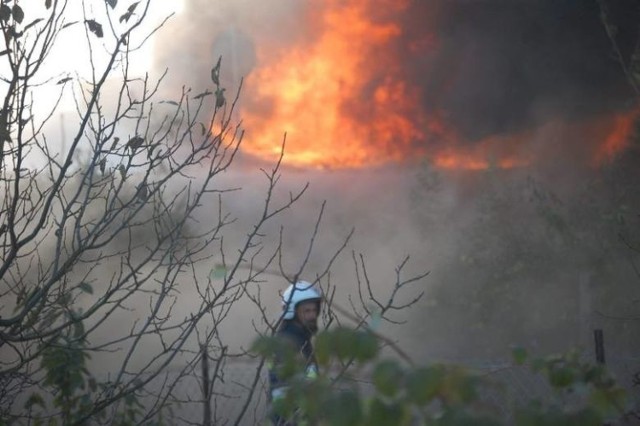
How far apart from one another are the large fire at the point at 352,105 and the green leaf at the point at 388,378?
32.1 ft

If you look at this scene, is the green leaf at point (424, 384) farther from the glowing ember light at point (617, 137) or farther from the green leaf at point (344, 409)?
the glowing ember light at point (617, 137)

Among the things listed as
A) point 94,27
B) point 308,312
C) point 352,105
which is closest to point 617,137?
point 352,105

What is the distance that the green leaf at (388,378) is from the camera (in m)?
1.53

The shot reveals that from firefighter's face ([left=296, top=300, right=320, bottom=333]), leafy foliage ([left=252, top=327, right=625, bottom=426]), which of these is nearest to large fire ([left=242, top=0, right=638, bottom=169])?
firefighter's face ([left=296, top=300, right=320, bottom=333])

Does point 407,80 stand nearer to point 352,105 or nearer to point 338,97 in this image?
point 352,105

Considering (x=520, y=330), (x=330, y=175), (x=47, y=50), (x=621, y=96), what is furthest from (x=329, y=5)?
(x=47, y=50)

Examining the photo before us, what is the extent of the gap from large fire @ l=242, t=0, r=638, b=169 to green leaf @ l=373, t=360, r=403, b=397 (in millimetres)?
9784

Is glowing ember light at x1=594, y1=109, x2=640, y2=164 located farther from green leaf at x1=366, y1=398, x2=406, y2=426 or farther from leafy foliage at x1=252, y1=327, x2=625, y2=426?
green leaf at x1=366, y1=398, x2=406, y2=426

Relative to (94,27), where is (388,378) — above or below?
below

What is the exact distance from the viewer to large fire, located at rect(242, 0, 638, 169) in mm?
11250

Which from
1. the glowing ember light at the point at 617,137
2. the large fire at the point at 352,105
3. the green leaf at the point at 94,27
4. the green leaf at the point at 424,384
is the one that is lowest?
the green leaf at the point at 424,384

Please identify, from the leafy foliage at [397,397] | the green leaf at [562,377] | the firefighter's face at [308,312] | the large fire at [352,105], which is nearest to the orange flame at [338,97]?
the large fire at [352,105]

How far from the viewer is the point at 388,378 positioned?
1.54 meters

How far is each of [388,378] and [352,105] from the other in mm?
10229
